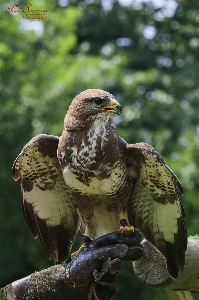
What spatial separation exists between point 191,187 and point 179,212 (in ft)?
21.9

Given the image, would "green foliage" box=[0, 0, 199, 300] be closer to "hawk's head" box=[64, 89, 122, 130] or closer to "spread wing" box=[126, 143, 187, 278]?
"spread wing" box=[126, 143, 187, 278]

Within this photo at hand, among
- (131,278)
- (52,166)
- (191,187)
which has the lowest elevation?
(131,278)

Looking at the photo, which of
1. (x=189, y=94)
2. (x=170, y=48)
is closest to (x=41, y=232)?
(x=189, y=94)

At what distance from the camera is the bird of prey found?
457 centimetres

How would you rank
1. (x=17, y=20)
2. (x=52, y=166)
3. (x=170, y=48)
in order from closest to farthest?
(x=52, y=166) < (x=17, y=20) < (x=170, y=48)

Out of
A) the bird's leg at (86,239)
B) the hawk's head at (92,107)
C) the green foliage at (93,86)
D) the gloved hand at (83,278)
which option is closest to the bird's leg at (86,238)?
the bird's leg at (86,239)

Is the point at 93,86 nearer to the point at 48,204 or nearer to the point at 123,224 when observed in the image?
the point at 48,204

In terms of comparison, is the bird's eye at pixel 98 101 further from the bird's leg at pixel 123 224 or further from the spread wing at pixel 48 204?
the bird's leg at pixel 123 224

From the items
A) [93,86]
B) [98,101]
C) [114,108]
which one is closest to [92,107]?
[98,101]

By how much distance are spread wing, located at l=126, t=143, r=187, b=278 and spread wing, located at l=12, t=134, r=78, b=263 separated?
18.1 inches

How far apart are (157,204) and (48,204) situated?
772 mm

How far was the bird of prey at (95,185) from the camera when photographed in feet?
15.0

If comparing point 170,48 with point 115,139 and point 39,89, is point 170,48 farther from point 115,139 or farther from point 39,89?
point 115,139

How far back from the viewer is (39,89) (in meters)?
10.8
